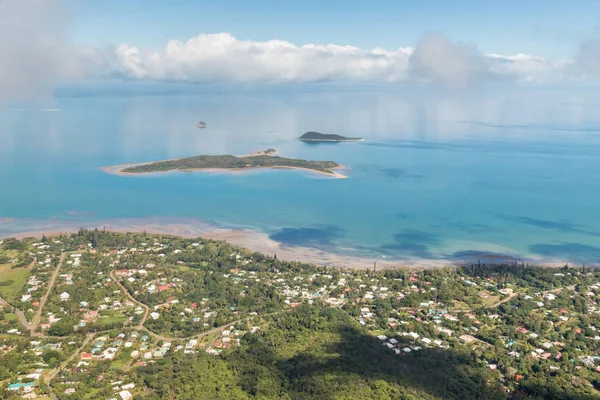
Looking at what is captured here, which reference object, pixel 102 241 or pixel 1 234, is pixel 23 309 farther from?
pixel 1 234

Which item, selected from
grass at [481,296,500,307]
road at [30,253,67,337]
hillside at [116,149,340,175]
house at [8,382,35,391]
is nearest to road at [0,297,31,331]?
road at [30,253,67,337]

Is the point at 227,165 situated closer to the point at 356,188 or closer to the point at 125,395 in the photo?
the point at 356,188

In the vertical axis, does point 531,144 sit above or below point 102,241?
above

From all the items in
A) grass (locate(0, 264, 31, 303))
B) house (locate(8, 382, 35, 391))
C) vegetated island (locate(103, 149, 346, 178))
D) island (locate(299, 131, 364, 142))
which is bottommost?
house (locate(8, 382, 35, 391))

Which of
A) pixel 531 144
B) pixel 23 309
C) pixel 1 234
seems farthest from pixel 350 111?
pixel 23 309

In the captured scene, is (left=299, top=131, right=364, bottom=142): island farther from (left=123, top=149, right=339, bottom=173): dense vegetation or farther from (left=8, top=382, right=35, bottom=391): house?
(left=8, top=382, right=35, bottom=391): house

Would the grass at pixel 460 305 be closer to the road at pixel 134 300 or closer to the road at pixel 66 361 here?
the road at pixel 134 300
